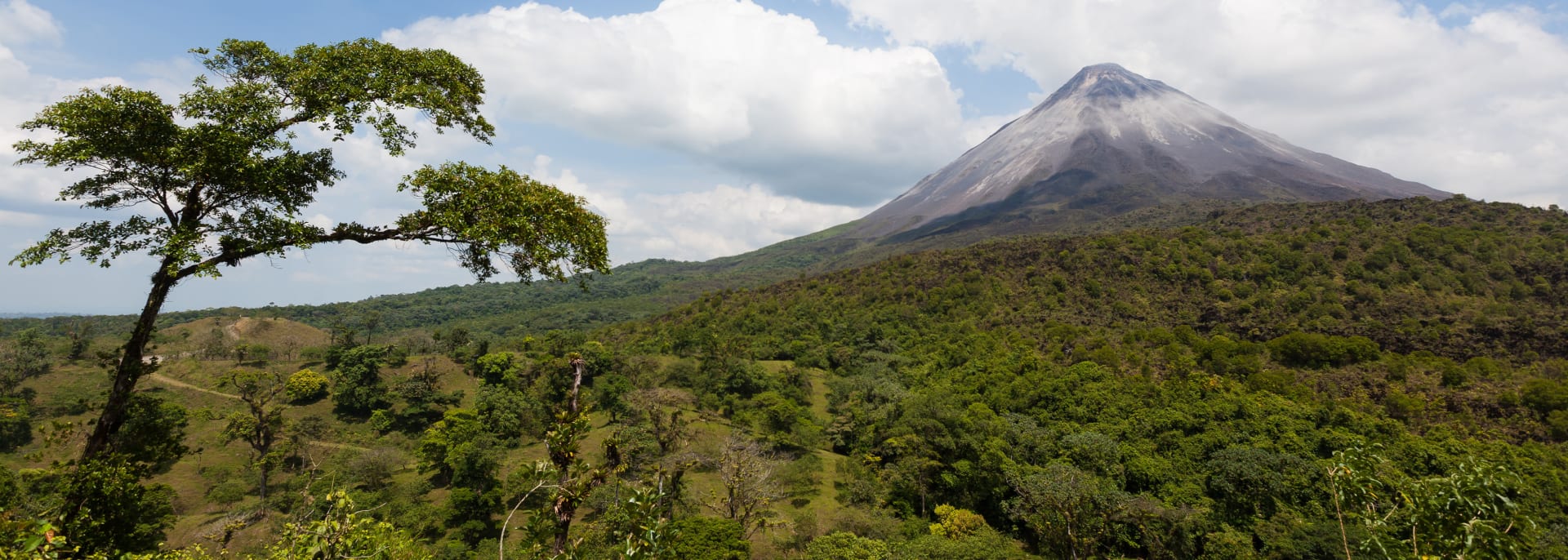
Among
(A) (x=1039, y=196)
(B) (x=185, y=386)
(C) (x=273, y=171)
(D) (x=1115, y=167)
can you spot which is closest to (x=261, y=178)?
(C) (x=273, y=171)

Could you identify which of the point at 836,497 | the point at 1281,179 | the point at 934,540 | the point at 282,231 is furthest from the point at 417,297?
the point at 1281,179

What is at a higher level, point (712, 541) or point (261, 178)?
point (261, 178)

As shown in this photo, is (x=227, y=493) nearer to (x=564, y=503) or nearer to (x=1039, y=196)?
(x=564, y=503)

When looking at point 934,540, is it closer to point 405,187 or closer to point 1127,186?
point 405,187

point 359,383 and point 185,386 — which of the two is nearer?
point 359,383

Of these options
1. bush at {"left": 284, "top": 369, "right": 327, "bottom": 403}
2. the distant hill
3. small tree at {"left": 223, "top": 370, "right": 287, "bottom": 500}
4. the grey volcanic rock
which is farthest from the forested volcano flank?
the grey volcanic rock

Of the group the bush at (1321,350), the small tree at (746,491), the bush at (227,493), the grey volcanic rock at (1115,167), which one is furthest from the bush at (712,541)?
the grey volcanic rock at (1115,167)

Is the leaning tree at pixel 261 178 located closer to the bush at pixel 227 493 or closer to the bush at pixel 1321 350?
the bush at pixel 227 493
